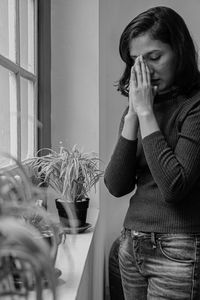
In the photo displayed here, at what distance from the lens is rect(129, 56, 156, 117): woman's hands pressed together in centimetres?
112

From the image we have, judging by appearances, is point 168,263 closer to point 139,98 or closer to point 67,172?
point 139,98

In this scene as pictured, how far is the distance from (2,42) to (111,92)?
1.05 m

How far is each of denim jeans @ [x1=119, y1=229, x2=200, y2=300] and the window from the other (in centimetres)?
48

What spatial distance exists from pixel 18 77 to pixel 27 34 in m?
0.31

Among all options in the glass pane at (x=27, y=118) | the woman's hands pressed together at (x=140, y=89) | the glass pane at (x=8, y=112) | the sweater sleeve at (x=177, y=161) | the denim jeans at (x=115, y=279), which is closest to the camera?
the sweater sleeve at (x=177, y=161)

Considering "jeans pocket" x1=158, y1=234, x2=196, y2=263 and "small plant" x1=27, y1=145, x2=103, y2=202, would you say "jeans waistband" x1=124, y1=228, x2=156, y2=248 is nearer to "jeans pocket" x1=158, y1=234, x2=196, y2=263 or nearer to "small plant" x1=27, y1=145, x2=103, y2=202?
"jeans pocket" x1=158, y1=234, x2=196, y2=263

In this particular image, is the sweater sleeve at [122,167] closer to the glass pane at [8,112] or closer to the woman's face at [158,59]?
the woman's face at [158,59]

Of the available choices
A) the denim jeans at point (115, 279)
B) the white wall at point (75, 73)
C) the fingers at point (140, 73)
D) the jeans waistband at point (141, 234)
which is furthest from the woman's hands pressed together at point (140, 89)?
the denim jeans at point (115, 279)

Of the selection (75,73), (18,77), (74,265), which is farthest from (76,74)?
(74,265)

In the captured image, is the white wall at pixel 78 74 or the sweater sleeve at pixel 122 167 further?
the white wall at pixel 78 74

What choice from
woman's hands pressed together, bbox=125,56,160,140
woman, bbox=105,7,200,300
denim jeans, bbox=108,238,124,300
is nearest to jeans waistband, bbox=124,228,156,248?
woman, bbox=105,7,200,300

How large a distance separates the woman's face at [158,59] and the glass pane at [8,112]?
466 millimetres

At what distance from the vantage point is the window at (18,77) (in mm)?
1389

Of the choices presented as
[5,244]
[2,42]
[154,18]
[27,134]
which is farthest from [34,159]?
[5,244]
